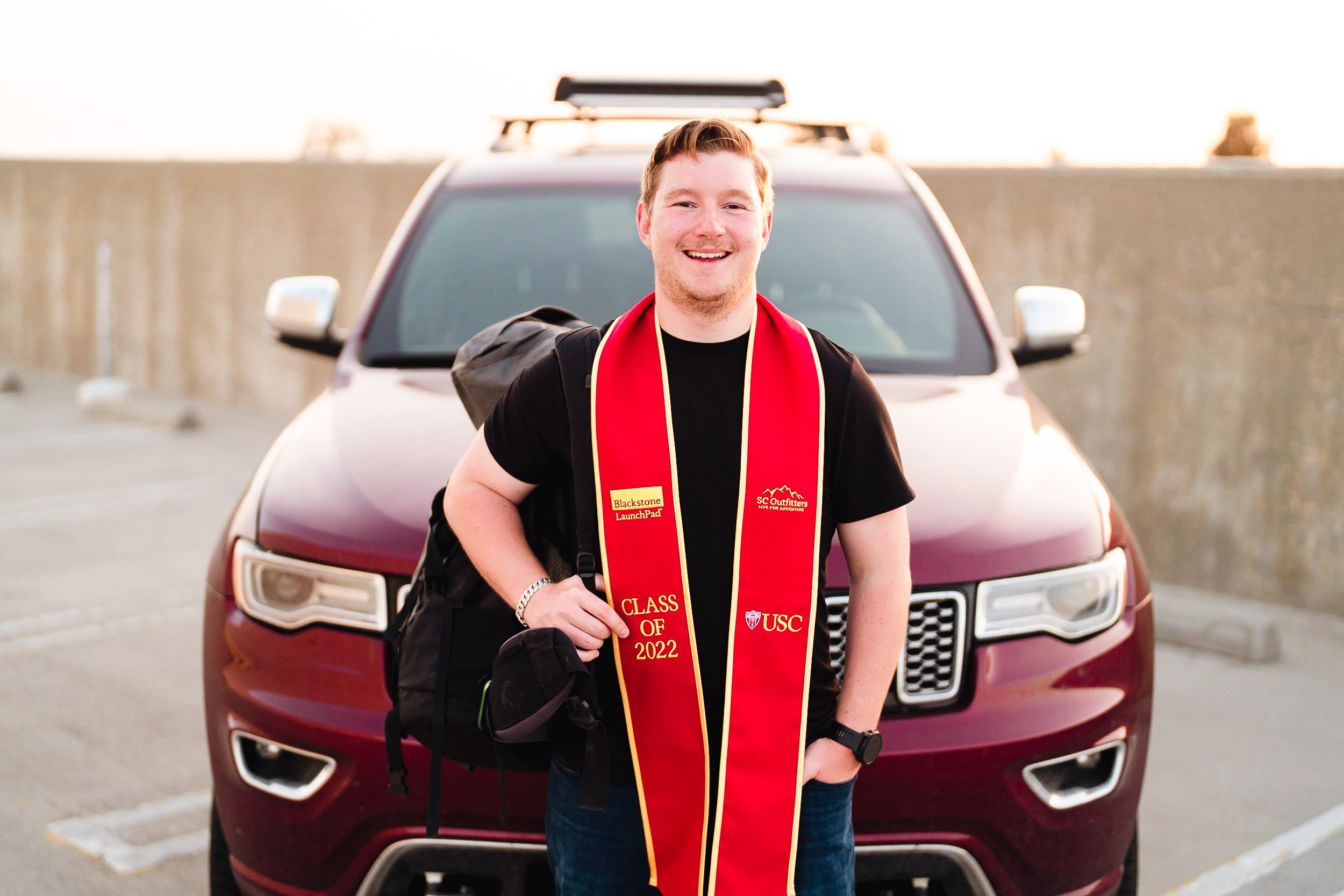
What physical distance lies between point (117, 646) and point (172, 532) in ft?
6.99

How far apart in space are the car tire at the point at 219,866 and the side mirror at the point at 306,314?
1450 millimetres

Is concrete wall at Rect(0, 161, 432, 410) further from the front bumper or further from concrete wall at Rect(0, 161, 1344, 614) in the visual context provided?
the front bumper

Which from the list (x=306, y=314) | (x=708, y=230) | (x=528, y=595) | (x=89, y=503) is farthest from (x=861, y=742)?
(x=89, y=503)

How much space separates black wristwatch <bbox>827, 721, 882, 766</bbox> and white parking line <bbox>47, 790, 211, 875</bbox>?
2.23 m

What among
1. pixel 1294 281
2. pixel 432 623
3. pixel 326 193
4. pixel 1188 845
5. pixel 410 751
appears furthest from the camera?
pixel 326 193

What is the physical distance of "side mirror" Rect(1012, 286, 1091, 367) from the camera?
12.2ft

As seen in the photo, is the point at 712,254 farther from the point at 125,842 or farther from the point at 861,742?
the point at 125,842

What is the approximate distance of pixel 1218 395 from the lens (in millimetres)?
6562

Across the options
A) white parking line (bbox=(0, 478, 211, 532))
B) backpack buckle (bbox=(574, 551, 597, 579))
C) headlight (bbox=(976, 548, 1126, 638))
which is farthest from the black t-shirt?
white parking line (bbox=(0, 478, 211, 532))

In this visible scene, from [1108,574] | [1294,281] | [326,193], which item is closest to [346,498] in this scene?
[1108,574]

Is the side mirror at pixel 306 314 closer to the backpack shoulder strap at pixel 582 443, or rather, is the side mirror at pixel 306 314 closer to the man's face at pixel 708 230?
the backpack shoulder strap at pixel 582 443

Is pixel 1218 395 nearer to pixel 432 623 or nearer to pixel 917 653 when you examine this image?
pixel 917 653

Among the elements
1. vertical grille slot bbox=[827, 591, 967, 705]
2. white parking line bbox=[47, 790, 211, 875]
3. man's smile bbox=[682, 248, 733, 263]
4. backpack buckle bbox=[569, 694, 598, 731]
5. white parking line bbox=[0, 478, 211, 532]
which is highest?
man's smile bbox=[682, 248, 733, 263]

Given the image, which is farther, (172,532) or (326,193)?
(326,193)
